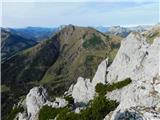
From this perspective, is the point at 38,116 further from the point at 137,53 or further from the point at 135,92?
the point at 135,92

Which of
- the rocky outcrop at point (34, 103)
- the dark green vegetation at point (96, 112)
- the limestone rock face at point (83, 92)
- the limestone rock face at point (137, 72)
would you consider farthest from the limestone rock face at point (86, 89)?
the dark green vegetation at point (96, 112)

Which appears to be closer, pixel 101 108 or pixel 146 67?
pixel 101 108

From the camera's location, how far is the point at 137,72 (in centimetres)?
10538

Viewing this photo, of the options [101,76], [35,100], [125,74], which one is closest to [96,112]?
[125,74]

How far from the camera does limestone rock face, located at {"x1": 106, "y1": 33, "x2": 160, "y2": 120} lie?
5009 centimetres

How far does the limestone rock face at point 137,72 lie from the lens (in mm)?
50094

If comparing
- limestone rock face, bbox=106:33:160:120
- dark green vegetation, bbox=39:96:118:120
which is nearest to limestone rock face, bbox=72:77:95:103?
limestone rock face, bbox=106:33:160:120

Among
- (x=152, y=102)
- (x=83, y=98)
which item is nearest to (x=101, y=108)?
(x=83, y=98)

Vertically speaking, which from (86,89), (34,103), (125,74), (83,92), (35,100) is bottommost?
(34,103)

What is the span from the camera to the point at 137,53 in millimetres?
121375

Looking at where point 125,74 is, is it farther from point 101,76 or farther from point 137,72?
point 101,76

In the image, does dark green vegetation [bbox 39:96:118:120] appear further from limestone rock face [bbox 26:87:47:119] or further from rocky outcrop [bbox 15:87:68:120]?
limestone rock face [bbox 26:87:47:119]

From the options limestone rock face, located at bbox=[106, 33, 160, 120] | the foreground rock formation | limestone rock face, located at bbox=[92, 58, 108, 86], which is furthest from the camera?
limestone rock face, located at bbox=[92, 58, 108, 86]

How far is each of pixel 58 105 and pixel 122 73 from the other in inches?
909
